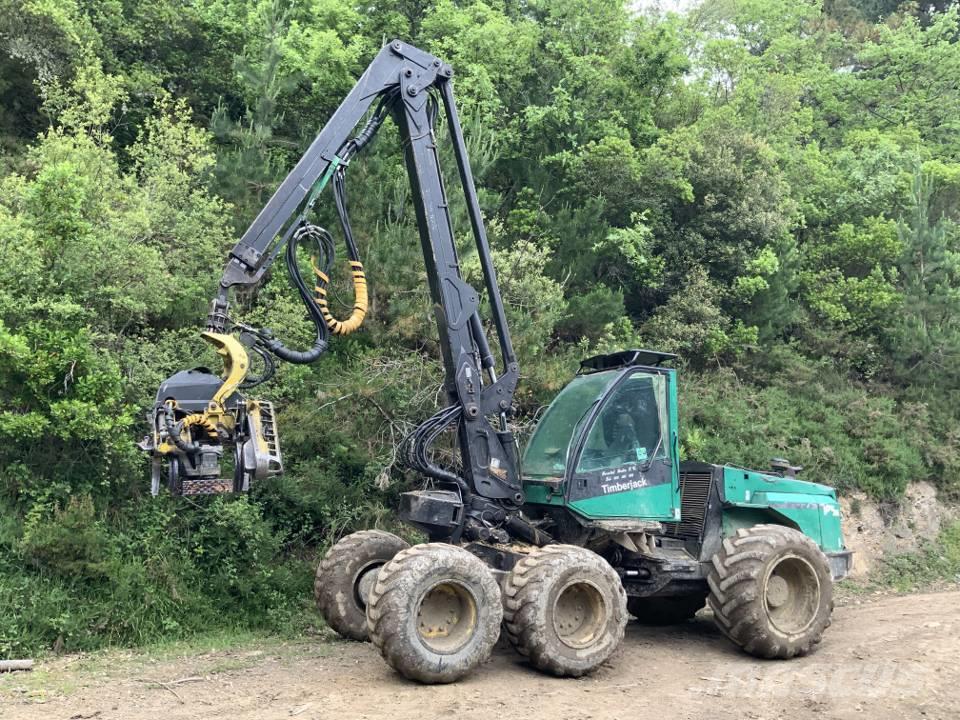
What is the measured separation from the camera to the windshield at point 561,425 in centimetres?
813

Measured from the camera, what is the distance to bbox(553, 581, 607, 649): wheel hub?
7129 millimetres

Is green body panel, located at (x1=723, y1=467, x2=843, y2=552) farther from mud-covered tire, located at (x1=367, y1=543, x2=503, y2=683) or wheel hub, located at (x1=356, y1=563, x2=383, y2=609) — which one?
wheel hub, located at (x1=356, y1=563, x2=383, y2=609)

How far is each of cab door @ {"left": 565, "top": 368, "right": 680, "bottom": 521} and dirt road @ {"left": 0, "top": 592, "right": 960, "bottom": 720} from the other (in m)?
1.35

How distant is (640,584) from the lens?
8.34 meters

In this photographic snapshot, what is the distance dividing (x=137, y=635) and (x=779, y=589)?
A: 5.93 meters

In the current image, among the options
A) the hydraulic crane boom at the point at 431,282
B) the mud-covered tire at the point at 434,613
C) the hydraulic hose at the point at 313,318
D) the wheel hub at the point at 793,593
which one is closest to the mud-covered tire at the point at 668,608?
the wheel hub at the point at 793,593

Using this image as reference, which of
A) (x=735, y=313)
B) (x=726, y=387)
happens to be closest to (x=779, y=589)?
(x=726, y=387)

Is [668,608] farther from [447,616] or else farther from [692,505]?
[447,616]

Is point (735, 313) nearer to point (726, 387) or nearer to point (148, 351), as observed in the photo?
point (726, 387)

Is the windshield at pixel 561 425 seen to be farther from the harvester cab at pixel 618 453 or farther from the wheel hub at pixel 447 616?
the wheel hub at pixel 447 616

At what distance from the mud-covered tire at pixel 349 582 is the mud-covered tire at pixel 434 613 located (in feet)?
4.69

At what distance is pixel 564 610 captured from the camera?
7.25 meters

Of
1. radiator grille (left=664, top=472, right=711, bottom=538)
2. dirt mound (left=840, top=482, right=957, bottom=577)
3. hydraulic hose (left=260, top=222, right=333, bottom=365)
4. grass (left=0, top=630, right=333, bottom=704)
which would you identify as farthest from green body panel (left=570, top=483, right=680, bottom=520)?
dirt mound (left=840, top=482, right=957, bottom=577)

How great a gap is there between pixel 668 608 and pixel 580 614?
2.82 m
